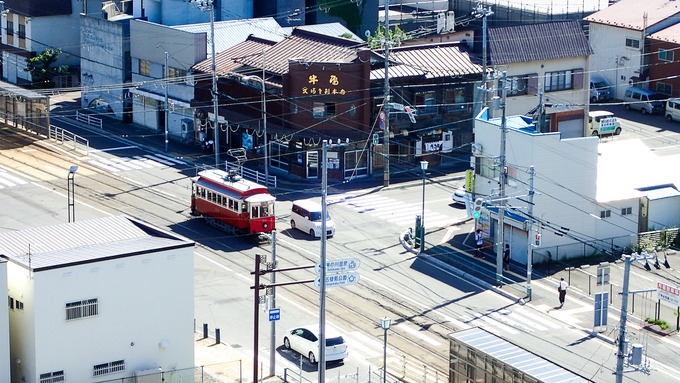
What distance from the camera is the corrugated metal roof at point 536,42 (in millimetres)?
78062

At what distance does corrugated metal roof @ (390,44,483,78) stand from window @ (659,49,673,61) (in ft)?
59.5

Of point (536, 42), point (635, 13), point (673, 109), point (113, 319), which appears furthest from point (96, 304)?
point (635, 13)

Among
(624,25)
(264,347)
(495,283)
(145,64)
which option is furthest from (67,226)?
(624,25)

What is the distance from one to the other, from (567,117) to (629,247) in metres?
18.6

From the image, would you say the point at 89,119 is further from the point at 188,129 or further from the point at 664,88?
the point at 664,88

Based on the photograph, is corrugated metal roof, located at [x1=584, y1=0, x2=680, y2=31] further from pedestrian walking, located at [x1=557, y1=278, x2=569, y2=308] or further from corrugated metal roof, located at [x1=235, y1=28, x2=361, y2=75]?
pedestrian walking, located at [x1=557, y1=278, x2=569, y2=308]

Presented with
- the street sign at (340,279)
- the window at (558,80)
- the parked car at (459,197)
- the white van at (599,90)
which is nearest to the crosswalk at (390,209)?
the parked car at (459,197)

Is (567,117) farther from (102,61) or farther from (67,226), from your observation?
(67,226)

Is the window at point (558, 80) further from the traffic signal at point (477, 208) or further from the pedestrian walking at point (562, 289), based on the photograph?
the pedestrian walking at point (562, 289)

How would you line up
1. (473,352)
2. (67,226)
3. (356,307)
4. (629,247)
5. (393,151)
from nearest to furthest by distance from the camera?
(473,352)
(67,226)
(356,307)
(629,247)
(393,151)

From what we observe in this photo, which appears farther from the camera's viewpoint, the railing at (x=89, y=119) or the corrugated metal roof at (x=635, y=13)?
the corrugated metal roof at (x=635, y=13)

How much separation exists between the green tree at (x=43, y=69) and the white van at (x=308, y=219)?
36.4 m

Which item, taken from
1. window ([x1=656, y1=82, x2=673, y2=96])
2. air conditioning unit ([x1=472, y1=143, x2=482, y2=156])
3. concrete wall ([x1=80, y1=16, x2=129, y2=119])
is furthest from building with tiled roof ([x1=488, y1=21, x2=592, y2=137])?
concrete wall ([x1=80, y1=16, x2=129, y2=119])

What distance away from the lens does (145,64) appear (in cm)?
8481
